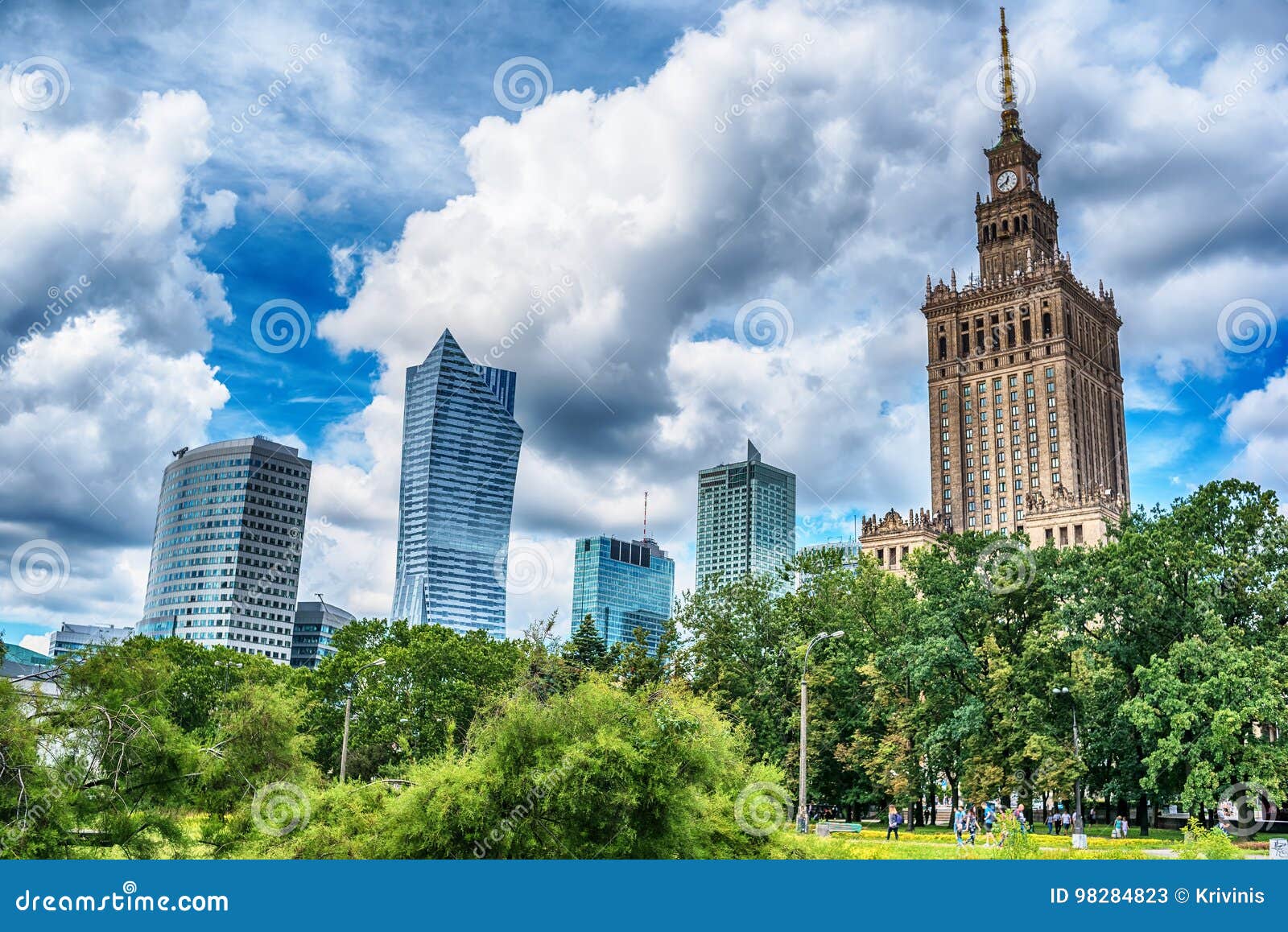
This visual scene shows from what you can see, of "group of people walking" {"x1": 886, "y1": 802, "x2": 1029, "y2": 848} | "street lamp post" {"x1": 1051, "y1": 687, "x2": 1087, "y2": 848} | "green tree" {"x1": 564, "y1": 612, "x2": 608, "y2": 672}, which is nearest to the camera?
"group of people walking" {"x1": 886, "y1": 802, "x2": 1029, "y2": 848}

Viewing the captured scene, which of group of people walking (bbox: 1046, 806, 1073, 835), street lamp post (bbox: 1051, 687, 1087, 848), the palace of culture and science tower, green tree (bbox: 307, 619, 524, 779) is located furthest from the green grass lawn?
the palace of culture and science tower

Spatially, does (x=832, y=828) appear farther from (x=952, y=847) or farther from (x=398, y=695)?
(x=398, y=695)

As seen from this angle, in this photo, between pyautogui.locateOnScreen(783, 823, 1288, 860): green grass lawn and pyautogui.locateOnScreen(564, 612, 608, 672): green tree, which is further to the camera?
pyautogui.locateOnScreen(564, 612, 608, 672): green tree

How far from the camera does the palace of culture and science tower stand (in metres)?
148

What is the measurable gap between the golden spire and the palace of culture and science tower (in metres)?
0.41

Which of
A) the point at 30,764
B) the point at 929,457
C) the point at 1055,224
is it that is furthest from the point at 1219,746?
the point at 1055,224

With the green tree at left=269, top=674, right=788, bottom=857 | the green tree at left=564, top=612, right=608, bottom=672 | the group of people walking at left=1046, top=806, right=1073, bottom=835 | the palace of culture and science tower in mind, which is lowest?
the group of people walking at left=1046, top=806, right=1073, bottom=835

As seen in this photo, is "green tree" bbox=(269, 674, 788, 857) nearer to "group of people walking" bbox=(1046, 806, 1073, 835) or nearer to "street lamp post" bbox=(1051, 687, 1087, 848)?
"street lamp post" bbox=(1051, 687, 1087, 848)

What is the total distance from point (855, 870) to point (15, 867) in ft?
45.8

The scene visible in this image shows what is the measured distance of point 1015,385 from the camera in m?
154

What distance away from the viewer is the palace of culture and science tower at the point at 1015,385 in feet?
485

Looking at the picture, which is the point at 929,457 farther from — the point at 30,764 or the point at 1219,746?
the point at 30,764

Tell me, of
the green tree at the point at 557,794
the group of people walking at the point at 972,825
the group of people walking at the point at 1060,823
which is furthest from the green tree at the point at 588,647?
the green tree at the point at 557,794

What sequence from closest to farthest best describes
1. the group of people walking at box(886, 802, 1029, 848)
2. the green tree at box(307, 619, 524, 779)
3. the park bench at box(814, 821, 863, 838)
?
the group of people walking at box(886, 802, 1029, 848), the park bench at box(814, 821, 863, 838), the green tree at box(307, 619, 524, 779)
